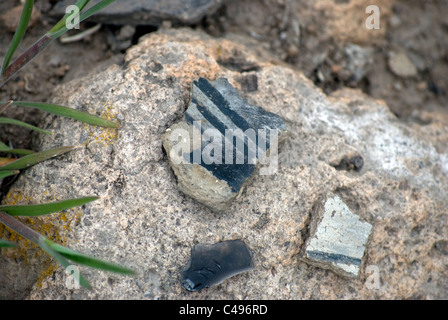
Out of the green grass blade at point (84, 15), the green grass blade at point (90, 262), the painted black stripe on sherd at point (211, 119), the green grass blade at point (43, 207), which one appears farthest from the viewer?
the painted black stripe on sherd at point (211, 119)

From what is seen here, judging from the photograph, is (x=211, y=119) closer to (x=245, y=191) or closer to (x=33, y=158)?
(x=245, y=191)

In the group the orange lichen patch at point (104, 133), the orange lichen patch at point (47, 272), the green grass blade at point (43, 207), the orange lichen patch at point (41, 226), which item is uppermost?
the orange lichen patch at point (104, 133)

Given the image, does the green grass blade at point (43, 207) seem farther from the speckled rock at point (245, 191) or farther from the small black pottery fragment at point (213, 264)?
the small black pottery fragment at point (213, 264)

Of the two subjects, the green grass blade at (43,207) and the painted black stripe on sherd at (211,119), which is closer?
the green grass blade at (43,207)

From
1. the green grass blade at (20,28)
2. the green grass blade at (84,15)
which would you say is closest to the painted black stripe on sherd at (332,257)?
the green grass blade at (84,15)

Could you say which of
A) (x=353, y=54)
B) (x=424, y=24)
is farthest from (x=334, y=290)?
(x=424, y=24)

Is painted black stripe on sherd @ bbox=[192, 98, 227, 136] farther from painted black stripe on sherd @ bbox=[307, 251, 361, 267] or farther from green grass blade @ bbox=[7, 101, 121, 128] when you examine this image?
painted black stripe on sherd @ bbox=[307, 251, 361, 267]

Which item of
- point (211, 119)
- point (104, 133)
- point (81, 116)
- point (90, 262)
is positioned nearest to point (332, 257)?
point (211, 119)
